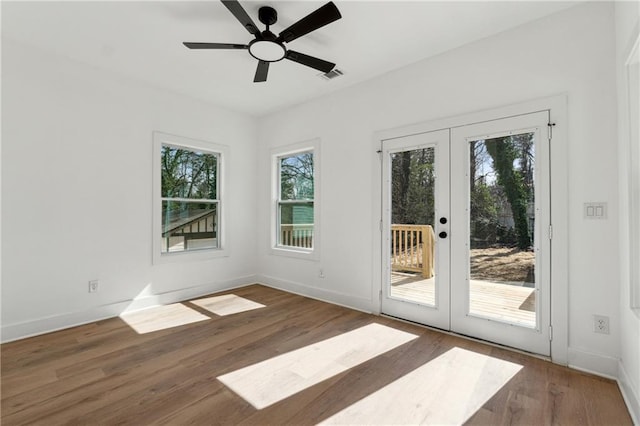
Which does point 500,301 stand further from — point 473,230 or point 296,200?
point 296,200

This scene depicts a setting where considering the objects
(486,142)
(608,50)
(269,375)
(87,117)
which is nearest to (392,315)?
(269,375)

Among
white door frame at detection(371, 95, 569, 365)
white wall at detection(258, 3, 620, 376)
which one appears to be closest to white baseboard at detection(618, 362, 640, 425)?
white wall at detection(258, 3, 620, 376)

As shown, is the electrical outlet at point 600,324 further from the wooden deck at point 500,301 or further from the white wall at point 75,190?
the white wall at point 75,190

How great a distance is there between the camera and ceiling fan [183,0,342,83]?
6.81ft

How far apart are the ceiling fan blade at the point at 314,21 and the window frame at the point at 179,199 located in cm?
232

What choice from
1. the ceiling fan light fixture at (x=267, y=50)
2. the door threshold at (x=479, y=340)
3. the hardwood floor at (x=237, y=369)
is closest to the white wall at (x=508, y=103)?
the door threshold at (x=479, y=340)

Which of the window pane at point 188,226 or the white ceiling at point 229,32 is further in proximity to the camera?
the window pane at point 188,226

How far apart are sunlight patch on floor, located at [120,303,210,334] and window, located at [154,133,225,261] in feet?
2.23

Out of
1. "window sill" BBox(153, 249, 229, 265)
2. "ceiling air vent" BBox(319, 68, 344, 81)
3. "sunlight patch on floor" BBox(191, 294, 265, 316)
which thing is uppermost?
"ceiling air vent" BBox(319, 68, 344, 81)

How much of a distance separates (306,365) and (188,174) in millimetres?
3156

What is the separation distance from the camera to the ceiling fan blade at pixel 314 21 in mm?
2035

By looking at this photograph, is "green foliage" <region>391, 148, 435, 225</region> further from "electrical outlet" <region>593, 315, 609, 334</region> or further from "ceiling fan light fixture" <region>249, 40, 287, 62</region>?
"ceiling fan light fixture" <region>249, 40, 287, 62</region>

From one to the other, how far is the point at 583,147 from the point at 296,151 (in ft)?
10.7

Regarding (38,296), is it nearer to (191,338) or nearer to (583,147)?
(191,338)
